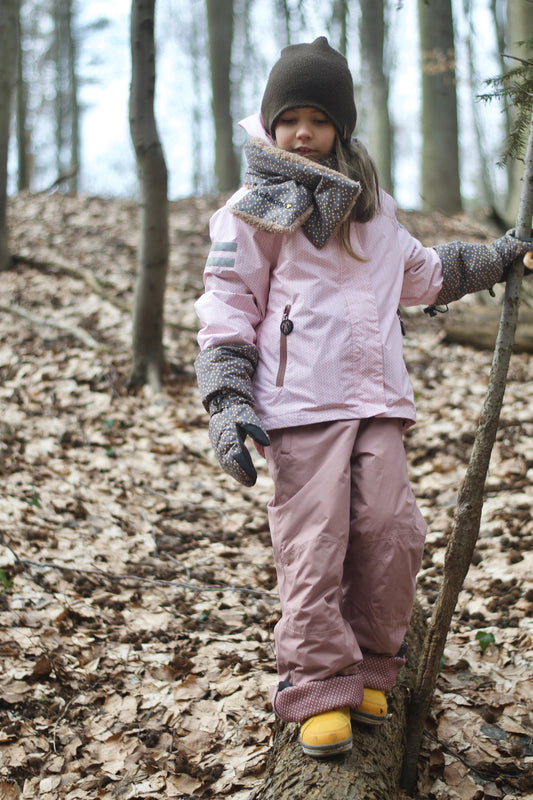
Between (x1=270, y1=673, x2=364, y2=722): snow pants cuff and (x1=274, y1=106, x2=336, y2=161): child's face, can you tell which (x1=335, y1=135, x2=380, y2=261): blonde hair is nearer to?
(x1=274, y1=106, x2=336, y2=161): child's face

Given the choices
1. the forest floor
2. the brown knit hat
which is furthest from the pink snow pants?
the brown knit hat

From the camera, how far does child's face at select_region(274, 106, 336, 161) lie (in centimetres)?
235

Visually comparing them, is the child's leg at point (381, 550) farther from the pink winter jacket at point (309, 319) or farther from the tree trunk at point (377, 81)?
the tree trunk at point (377, 81)

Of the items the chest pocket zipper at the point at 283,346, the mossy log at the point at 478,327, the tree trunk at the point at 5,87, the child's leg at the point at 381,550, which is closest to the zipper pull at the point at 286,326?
the chest pocket zipper at the point at 283,346

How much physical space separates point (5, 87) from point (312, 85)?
265 inches

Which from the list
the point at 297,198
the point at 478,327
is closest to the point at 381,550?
the point at 297,198

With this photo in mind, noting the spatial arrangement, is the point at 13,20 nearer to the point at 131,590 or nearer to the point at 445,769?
the point at 131,590

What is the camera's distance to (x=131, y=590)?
348 centimetres

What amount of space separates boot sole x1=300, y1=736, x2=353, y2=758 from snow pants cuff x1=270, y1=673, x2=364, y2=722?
86 millimetres

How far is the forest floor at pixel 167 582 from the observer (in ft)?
8.02

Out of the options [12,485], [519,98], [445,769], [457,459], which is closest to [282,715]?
[445,769]

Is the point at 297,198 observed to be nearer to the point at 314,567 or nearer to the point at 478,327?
the point at 314,567

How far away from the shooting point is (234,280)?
7.45ft

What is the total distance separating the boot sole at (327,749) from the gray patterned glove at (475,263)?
160cm
